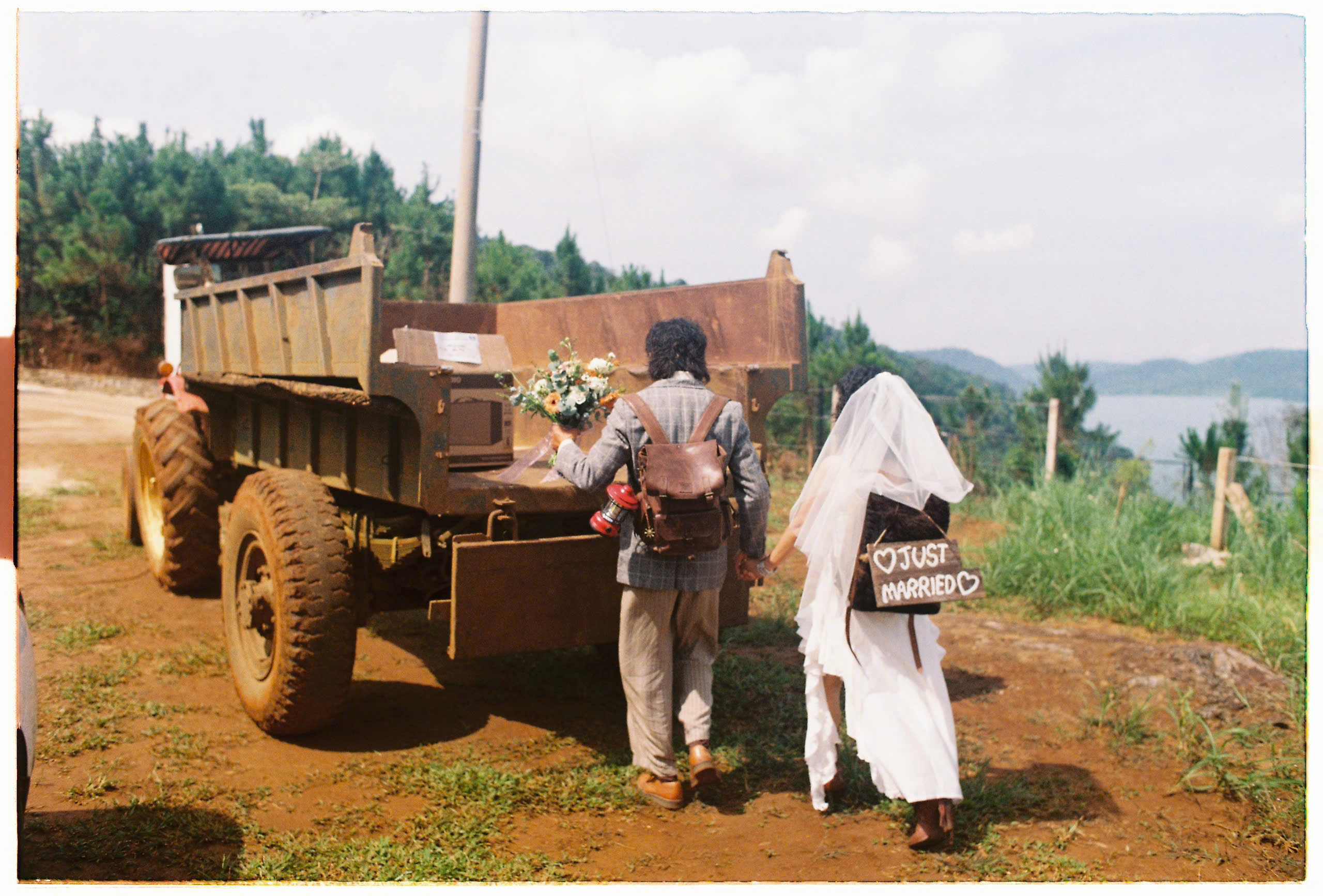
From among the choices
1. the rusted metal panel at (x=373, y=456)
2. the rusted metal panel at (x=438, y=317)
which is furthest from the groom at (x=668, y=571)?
the rusted metal panel at (x=438, y=317)

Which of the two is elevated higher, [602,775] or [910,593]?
[910,593]

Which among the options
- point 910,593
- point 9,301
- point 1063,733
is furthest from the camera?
point 1063,733

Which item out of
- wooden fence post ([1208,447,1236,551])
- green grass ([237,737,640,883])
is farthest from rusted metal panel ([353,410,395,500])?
wooden fence post ([1208,447,1236,551])

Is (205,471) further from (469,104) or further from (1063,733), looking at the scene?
(1063,733)

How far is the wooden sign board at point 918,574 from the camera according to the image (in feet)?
11.9

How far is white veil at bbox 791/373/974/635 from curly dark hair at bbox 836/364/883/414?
4 centimetres

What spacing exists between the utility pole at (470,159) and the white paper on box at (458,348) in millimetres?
3518

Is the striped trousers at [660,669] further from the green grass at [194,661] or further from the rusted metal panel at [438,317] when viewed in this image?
the rusted metal panel at [438,317]

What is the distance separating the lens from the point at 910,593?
3646 millimetres

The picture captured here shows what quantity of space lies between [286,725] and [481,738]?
2.71ft

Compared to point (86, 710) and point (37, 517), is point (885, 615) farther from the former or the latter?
point (37, 517)

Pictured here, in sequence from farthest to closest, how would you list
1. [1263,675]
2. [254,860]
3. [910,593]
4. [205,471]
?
[205,471]
[1263,675]
[910,593]
[254,860]

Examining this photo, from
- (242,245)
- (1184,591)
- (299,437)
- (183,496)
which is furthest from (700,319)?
(242,245)

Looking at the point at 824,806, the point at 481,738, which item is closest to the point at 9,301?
the point at 481,738
